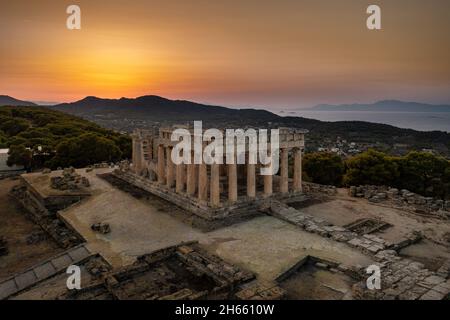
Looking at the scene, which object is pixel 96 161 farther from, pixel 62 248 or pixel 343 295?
pixel 343 295

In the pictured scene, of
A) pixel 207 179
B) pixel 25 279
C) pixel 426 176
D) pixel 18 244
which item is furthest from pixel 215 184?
pixel 426 176

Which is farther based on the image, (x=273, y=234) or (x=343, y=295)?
(x=273, y=234)

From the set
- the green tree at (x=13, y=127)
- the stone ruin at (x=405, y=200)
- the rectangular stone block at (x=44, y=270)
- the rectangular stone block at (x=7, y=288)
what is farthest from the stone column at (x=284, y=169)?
the green tree at (x=13, y=127)

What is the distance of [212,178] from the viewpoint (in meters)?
23.6

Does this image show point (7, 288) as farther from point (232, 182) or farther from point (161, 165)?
point (161, 165)

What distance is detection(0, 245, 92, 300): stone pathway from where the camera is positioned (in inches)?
656

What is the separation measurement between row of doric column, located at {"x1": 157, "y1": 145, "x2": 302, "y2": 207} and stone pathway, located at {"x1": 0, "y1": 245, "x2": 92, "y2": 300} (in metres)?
8.44

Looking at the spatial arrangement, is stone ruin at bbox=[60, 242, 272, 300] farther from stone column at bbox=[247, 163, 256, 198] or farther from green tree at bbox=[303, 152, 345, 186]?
green tree at bbox=[303, 152, 345, 186]

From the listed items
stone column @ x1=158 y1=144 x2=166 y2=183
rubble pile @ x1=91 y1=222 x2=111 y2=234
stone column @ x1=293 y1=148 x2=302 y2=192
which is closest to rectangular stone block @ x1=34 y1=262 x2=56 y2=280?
rubble pile @ x1=91 y1=222 x2=111 y2=234

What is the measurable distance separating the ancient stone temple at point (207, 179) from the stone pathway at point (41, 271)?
7869mm

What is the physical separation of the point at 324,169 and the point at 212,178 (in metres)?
19.1
